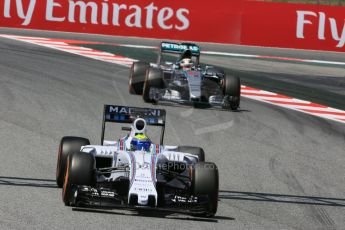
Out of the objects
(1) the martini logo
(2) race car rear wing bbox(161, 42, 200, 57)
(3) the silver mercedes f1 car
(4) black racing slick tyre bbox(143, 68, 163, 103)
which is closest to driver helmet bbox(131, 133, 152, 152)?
(3) the silver mercedes f1 car

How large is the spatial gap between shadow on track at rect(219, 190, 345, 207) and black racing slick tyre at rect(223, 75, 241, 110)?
718cm

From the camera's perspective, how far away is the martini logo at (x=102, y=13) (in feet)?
95.4

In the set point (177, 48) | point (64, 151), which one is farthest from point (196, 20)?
point (64, 151)

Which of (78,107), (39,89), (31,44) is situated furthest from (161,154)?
(31,44)

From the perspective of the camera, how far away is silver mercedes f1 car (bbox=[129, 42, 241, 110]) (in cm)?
1966

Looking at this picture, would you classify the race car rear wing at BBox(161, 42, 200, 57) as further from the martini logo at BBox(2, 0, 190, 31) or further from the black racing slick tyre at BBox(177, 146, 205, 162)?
the martini logo at BBox(2, 0, 190, 31)

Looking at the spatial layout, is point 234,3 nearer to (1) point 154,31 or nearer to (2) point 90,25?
(1) point 154,31

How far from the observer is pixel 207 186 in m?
10.8

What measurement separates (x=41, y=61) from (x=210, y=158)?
10.4 meters

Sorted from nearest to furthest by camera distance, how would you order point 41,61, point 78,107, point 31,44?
1. point 78,107
2. point 41,61
3. point 31,44

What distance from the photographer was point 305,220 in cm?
1125

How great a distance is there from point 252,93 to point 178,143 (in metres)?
7.11

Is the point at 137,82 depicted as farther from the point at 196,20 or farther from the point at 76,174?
the point at 76,174

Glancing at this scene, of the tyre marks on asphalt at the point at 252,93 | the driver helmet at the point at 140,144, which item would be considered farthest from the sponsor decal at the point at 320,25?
the driver helmet at the point at 140,144
